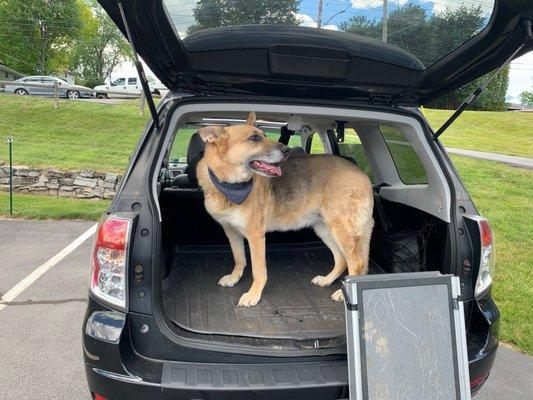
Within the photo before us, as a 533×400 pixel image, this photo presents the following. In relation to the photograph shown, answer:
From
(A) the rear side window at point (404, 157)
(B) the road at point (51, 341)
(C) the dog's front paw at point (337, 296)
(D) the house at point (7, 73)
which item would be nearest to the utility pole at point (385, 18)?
(A) the rear side window at point (404, 157)

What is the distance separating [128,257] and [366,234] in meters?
1.77

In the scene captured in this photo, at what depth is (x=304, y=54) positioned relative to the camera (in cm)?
234

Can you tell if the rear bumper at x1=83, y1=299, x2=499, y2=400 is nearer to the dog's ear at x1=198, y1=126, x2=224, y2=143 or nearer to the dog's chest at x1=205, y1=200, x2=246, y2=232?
the dog's chest at x1=205, y1=200, x2=246, y2=232

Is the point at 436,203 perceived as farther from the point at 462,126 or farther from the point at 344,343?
the point at 462,126

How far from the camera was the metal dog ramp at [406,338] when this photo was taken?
1.96 metres

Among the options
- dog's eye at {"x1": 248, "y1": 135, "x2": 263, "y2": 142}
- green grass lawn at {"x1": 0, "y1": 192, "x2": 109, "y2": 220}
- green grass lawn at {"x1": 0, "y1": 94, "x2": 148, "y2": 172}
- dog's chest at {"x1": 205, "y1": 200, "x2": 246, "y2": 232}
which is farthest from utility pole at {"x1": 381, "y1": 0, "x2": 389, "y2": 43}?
green grass lawn at {"x1": 0, "y1": 94, "x2": 148, "y2": 172}

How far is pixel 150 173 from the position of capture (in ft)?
7.57

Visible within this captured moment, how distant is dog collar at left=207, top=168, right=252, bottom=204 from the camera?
2.94 meters

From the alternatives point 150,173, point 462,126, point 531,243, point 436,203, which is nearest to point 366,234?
point 436,203

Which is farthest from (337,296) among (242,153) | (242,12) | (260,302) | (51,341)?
(51,341)

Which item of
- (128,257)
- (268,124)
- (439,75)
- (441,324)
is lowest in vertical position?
(441,324)

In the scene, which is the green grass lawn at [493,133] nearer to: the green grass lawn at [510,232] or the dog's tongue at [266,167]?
the green grass lawn at [510,232]

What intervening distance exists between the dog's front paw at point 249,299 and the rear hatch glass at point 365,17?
5.35ft

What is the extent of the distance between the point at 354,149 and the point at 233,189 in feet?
6.45
